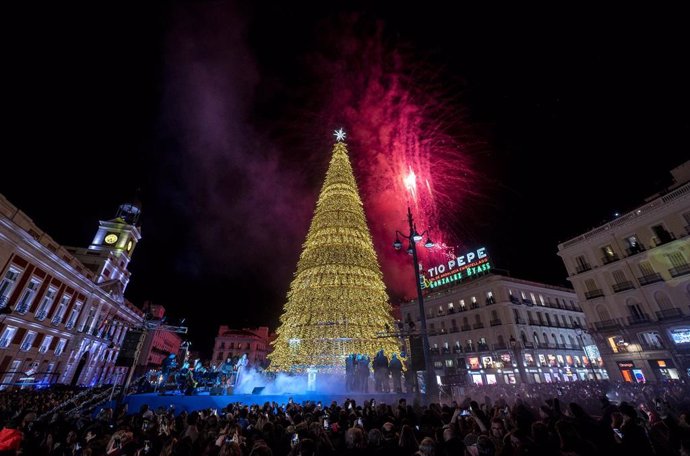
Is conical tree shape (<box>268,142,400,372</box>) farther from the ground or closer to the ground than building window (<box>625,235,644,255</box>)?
closer to the ground

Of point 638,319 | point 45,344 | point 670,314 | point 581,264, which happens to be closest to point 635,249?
point 581,264

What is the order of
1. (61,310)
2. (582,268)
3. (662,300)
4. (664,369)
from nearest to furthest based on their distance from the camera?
(664,369) < (662,300) < (582,268) < (61,310)

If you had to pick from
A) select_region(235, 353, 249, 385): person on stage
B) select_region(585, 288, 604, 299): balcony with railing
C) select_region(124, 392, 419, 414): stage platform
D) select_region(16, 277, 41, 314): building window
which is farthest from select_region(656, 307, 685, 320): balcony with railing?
select_region(16, 277, 41, 314): building window

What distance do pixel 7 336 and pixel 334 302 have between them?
29343mm

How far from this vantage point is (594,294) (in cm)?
2995

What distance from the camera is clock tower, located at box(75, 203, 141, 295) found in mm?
47312

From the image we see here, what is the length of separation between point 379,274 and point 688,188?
2720cm

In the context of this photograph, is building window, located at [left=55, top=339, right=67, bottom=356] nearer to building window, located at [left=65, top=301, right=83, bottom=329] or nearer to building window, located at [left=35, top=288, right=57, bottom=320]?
building window, located at [left=65, top=301, right=83, bottom=329]

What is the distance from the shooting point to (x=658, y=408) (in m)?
11.6

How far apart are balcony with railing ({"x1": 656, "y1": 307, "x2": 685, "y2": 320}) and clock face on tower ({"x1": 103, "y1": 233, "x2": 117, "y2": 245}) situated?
246 feet

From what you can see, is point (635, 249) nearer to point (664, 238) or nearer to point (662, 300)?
point (664, 238)

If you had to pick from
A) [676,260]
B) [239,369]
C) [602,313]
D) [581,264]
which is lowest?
[239,369]

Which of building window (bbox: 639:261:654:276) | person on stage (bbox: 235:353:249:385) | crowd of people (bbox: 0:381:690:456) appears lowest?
crowd of people (bbox: 0:381:690:456)

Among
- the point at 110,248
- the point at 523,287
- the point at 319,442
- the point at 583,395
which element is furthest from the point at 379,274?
the point at 110,248
